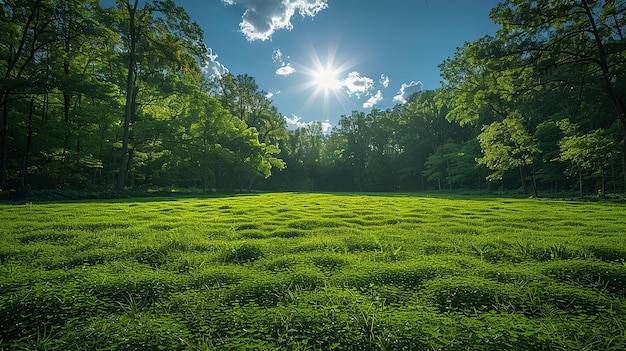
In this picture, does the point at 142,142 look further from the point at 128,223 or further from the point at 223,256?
the point at 223,256

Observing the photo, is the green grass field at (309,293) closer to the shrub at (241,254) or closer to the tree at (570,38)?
the shrub at (241,254)

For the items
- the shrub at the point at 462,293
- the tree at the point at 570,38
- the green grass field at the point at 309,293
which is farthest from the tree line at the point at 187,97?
the shrub at the point at 462,293

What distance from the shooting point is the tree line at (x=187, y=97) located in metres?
15.0

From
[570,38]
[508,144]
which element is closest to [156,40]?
[570,38]

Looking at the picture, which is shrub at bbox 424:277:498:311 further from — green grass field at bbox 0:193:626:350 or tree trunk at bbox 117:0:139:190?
tree trunk at bbox 117:0:139:190

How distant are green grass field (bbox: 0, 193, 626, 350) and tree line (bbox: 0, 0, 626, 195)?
540 inches

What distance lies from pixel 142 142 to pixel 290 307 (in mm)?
25124

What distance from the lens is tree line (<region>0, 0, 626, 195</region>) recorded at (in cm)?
1501

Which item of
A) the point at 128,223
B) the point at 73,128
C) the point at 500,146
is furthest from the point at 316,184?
the point at 128,223

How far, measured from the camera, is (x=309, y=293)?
328 centimetres

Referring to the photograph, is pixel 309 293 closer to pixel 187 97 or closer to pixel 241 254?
pixel 241 254

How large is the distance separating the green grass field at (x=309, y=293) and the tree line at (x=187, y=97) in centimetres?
1372

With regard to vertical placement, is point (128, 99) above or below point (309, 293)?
above

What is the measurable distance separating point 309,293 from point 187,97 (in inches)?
1019
